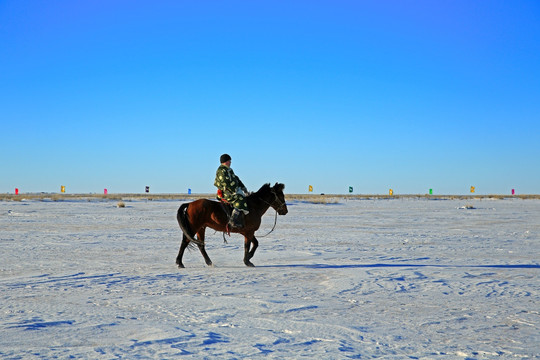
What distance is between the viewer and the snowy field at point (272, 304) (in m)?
5.09

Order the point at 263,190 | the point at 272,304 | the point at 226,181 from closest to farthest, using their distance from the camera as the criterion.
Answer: the point at 272,304 → the point at 226,181 → the point at 263,190

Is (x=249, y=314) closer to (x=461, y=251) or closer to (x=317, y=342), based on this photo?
(x=317, y=342)

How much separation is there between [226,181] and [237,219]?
0.81 m

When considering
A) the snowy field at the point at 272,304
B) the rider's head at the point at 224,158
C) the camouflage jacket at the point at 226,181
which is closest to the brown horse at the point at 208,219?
the camouflage jacket at the point at 226,181

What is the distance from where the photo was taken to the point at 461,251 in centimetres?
1381

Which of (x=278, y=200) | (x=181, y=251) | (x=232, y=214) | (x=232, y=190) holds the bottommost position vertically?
(x=181, y=251)

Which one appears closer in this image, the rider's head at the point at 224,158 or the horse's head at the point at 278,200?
the rider's head at the point at 224,158

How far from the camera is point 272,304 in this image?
279 inches

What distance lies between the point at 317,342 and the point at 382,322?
4.06 ft

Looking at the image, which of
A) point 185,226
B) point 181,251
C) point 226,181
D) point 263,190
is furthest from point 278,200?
point 181,251

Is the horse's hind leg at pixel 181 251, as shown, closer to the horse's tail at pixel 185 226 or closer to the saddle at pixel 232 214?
the horse's tail at pixel 185 226

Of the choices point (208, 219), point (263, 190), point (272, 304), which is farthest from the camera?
point (263, 190)

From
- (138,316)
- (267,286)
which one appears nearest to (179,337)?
(138,316)

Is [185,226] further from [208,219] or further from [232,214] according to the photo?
[232,214]
